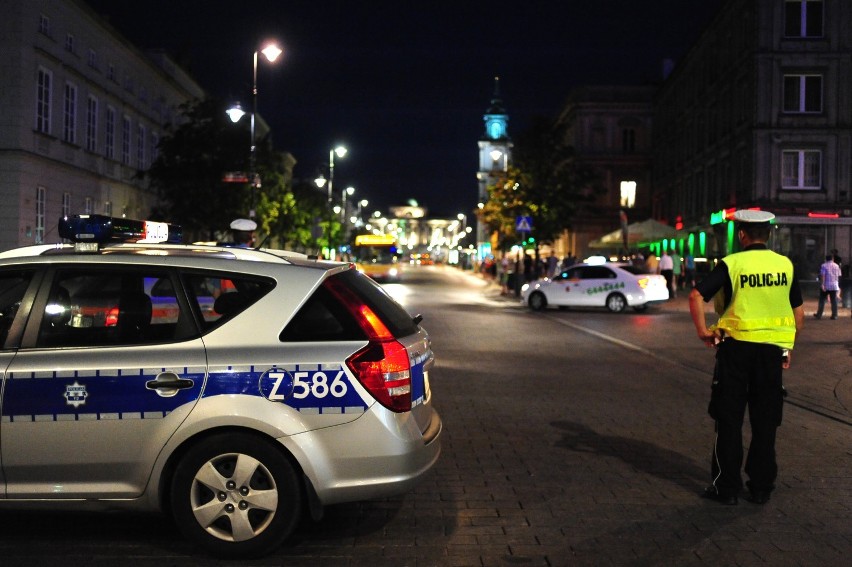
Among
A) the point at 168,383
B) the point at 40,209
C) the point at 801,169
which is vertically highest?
the point at 801,169

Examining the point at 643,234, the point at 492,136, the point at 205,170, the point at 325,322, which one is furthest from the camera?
the point at 492,136

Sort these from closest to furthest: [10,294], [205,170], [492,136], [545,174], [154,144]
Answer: [10,294] < [205,170] < [545,174] < [154,144] < [492,136]

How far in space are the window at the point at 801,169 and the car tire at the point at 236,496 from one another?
4047 centimetres

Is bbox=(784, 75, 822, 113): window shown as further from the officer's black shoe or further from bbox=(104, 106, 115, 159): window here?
the officer's black shoe

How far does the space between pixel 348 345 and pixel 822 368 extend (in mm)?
11041

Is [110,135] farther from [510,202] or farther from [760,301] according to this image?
[760,301]

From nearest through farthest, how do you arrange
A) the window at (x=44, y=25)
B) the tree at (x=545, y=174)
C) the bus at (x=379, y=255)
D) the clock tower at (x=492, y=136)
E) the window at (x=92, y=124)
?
the window at (x=44, y=25), the window at (x=92, y=124), the tree at (x=545, y=174), the bus at (x=379, y=255), the clock tower at (x=492, y=136)

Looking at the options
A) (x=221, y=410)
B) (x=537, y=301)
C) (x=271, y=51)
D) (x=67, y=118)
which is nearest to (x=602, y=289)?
(x=537, y=301)

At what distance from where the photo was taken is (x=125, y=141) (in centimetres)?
4528

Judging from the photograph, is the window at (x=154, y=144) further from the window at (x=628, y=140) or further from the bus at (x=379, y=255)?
the window at (x=628, y=140)

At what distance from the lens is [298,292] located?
514 cm

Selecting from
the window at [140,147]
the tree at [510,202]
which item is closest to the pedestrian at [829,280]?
the tree at [510,202]

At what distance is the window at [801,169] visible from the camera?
1647 inches

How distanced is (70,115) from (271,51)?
13504 mm
